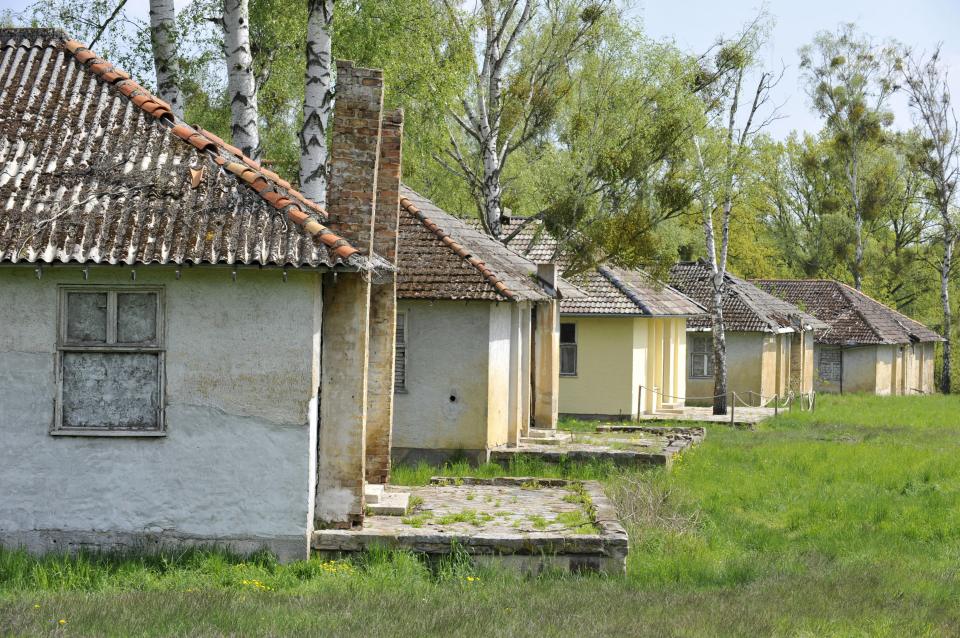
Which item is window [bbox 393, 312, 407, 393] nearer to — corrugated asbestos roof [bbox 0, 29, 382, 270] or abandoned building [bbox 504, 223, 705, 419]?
corrugated asbestos roof [bbox 0, 29, 382, 270]

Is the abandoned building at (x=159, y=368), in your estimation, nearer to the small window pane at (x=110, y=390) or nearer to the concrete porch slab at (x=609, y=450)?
the small window pane at (x=110, y=390)

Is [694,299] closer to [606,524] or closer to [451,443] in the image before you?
[451,443]

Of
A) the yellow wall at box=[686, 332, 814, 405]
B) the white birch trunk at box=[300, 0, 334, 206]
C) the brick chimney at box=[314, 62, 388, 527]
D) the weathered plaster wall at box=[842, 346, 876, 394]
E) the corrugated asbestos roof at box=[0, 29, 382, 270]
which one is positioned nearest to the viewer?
the corrugated asbestos roof at box=[0, 29, 382, 270]

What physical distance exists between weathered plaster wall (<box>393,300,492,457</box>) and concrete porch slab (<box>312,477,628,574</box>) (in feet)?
16.5


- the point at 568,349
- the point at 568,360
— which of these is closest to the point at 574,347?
the point at 568,349

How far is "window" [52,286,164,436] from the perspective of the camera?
1188 centimetres

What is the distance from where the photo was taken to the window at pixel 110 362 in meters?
11.9

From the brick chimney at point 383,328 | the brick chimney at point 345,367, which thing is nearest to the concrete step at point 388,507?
the brick chimney at point 383,328

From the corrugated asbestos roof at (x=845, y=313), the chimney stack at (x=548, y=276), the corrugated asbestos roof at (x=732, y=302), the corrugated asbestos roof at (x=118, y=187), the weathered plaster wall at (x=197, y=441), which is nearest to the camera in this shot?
the corrugated asbestos roof at (x=118, y=187)

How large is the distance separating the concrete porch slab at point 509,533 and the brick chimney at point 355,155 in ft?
9.21

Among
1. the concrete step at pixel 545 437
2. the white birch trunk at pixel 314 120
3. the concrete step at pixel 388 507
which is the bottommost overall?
the concrete step at pixel 388 507

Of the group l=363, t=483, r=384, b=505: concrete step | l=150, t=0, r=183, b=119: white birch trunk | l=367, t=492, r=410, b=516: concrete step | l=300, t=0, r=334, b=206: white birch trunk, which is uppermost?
l=150, t=0, r=183, b=119: white birch trunk

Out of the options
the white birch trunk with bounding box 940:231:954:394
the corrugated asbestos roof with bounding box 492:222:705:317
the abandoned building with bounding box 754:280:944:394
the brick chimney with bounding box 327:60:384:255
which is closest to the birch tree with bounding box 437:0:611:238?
the corrugated asbestos roof with bounding box 492:222:705:317

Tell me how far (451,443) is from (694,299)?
2425 cm
